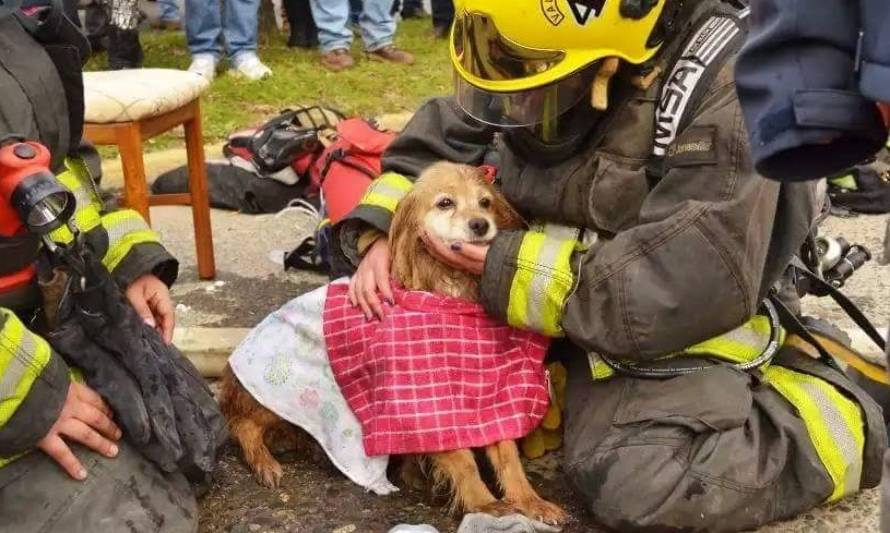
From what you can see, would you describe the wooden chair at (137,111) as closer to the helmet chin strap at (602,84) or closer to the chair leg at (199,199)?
the chair leg at (199,199)

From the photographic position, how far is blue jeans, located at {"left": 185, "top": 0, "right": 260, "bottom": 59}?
7816 millimetres

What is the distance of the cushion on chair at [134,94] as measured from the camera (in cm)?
386

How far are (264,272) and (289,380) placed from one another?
1762 millimetres

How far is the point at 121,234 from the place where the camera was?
2.82 metres

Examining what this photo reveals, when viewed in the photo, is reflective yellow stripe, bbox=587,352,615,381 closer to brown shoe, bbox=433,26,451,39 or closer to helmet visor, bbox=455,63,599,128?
helmet visor, bbox=455,63,599,128

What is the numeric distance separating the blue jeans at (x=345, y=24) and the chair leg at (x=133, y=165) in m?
4.86

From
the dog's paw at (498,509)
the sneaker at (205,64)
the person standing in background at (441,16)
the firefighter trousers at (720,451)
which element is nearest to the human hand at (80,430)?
the dog's paw at (498,509)

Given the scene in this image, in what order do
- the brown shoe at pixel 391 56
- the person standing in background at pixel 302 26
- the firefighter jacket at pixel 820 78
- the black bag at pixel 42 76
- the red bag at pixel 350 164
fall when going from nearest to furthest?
the firefighter jacket at pixel 820 78 < the black bag at pixel 42 76 < the red bag at pixel 350 164 < the brown shoe at pixel 391 56 < the person standing in background at pixel 302 26

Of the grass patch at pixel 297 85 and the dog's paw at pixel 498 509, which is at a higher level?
the dog's paw at pixel 498 509

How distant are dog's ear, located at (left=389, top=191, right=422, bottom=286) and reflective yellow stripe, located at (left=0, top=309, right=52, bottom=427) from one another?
1046 millimetres

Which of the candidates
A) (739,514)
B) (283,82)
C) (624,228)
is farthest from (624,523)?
(283,82)

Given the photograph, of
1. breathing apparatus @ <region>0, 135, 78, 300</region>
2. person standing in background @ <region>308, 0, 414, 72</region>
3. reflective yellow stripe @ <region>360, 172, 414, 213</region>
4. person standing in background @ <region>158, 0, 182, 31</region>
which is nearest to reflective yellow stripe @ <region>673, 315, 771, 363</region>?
reflective yellow stripe @ <region>360, 172, 414, 213</region>

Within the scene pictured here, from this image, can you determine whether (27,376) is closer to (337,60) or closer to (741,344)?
(741,344)

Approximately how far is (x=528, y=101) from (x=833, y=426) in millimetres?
1087
